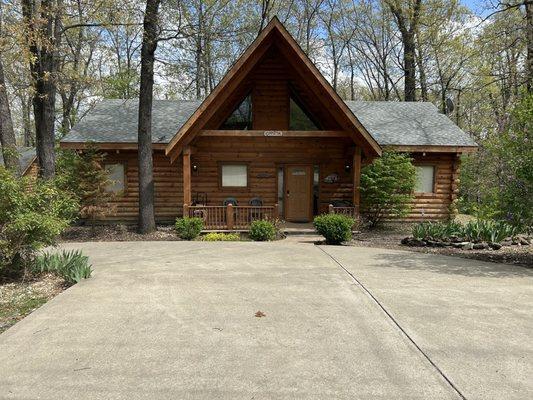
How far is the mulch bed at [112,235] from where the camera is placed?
1238cm

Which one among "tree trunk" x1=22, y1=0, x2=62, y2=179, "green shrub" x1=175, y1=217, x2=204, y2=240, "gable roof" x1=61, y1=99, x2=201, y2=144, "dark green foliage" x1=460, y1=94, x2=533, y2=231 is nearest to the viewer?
"dark green foliage" x1=460, y1=94, x2=533, y2=231

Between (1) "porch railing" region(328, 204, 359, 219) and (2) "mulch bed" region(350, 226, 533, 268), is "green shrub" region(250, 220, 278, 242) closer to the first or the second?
(1) "porch railing" region(328, 204, 359, 219)

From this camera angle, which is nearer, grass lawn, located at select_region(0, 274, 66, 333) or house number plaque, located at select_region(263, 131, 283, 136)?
grass lawn, located at select_region(0, 274, 66, 333)

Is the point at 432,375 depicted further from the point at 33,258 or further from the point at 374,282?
the point at 33,258

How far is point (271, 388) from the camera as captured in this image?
3.36 metres

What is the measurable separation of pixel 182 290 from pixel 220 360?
2.46 meters

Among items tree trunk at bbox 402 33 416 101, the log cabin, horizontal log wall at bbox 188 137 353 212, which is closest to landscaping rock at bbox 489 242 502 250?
the log cabin

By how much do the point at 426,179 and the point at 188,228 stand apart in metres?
9.29

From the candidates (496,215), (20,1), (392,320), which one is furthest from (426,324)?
(20,1)

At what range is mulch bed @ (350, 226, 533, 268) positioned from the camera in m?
9.18

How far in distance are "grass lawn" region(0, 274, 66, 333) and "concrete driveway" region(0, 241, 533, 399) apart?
30 centimetres

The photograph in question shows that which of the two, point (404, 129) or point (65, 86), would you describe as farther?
point (404, 129)

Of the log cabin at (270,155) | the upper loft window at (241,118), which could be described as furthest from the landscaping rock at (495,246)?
the upper loft window at (241,118)

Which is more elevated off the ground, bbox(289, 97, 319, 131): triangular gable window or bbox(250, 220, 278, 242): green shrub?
bbox(289, 97, 319, 131): triangular gable window
